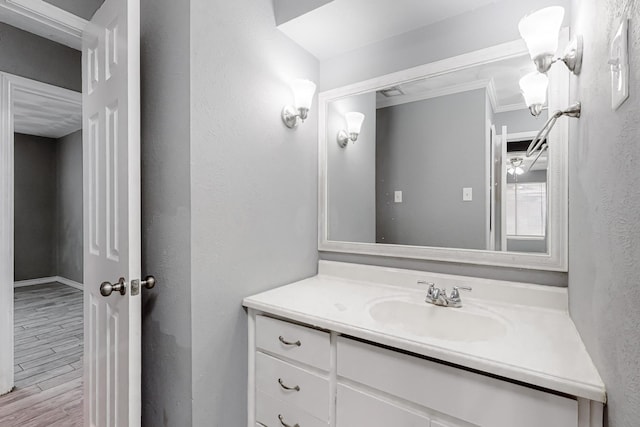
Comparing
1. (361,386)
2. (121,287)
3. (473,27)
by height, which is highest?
(473,27)

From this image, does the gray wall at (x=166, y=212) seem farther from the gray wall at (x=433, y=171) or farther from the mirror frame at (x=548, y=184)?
the gray wall at (x=433, y=171)

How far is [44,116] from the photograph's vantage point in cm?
394

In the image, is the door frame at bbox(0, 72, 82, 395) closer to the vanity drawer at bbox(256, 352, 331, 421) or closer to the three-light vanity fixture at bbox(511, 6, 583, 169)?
the vanity drawer at bbox(256, 352, 331, 421)

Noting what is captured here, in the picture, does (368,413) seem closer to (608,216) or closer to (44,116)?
(608,216)

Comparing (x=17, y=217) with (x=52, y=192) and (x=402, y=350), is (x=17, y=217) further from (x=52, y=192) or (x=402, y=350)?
(x=402, y=350)

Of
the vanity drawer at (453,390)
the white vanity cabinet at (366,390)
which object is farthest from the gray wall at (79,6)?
the vanity drawer at (453,390)

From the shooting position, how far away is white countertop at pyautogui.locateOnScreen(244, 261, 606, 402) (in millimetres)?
782

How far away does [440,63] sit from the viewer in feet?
4.90

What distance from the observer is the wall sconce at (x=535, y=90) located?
1.22 m

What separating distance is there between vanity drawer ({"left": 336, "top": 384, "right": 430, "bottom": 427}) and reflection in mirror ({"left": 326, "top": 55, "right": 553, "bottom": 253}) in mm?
772

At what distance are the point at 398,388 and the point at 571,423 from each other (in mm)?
427

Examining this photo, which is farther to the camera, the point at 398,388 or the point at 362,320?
the point at 362,320

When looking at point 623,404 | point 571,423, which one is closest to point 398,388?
point 571,423

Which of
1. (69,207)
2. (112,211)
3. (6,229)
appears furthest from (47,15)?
(69,207)
